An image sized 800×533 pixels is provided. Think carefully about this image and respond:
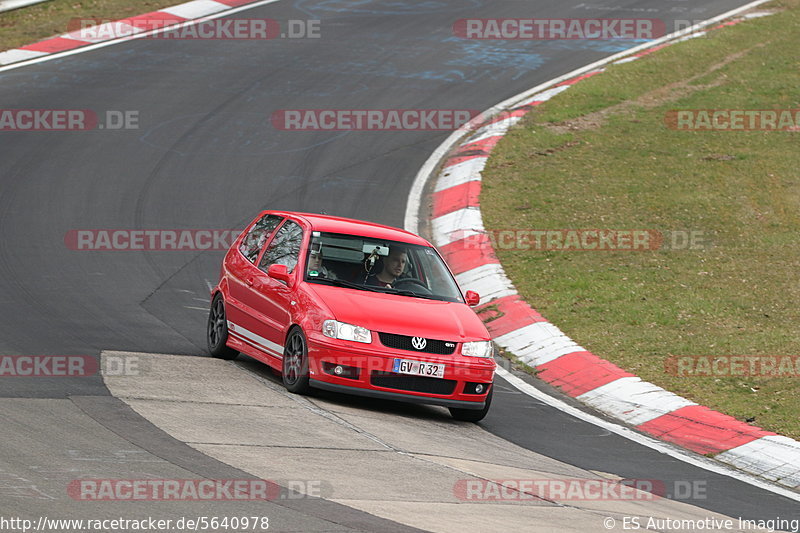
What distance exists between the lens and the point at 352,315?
33.1 ft

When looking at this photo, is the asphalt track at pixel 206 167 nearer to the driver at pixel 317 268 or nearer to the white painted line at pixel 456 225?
the white painted line at pixel 456 225

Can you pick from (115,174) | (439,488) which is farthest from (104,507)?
(115,174)

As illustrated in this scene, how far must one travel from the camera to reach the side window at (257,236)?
11.9 metres

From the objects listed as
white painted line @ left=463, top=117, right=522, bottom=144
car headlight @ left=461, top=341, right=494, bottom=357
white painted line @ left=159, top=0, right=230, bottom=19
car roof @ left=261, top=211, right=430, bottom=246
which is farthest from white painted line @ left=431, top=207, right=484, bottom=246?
white painted line @ left=159, top=0, right=230, bottom=19

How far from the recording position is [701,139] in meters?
20.6

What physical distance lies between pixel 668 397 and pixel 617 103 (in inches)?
468

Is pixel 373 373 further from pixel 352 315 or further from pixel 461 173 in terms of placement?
pixel 461 173

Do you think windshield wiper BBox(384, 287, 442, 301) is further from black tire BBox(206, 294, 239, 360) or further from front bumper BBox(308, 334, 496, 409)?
black tire BBox(206, 294, 239, 360)

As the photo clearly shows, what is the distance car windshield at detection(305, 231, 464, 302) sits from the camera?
35.7 ft

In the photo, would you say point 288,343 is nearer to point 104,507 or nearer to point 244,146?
point 104,507

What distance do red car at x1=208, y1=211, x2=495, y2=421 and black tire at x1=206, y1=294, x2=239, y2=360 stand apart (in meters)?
0.01

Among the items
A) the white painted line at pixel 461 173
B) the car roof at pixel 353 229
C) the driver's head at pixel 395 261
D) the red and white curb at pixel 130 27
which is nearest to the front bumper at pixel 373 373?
the driver's head at pixel 395 261

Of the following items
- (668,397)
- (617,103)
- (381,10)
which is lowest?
(668,397)

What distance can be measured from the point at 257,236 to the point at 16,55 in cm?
1332
